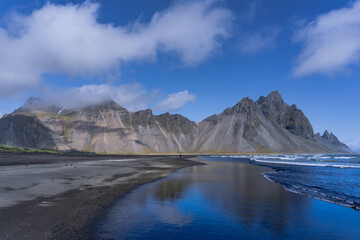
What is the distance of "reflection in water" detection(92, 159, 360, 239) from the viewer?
9.73 m

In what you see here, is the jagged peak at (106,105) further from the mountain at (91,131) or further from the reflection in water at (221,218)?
the reflection in water at (221,218)

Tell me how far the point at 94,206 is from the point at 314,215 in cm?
1154

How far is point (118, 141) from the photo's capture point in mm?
162875

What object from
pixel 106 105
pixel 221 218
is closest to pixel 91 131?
pixel 106 105

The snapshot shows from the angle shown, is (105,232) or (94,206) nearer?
(105,232)

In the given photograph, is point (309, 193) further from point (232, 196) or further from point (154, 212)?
point (154, 212)

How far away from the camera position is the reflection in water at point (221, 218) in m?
9.73

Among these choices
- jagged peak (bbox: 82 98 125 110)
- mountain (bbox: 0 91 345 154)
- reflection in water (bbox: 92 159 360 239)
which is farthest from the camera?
jagged peak (bbox: 82 98 125 110)

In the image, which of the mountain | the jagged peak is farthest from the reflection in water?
the jagged peak

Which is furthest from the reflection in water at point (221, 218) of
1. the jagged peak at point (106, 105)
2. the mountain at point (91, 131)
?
the jagged peak at point (106, 105)

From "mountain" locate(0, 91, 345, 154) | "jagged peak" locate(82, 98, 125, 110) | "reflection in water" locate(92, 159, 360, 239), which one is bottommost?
"reflection in water" locate(92, 159, 360, 239)

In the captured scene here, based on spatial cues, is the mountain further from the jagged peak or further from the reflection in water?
the reflection in water

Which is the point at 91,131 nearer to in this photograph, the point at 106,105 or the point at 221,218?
the point at 106,105

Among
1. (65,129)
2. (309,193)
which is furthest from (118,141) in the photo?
(309,193)
